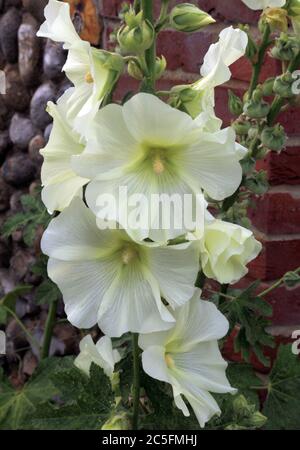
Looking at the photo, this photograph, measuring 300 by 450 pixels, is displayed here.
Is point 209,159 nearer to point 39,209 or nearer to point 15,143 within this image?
point 39,209

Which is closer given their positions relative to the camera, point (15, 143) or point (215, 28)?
point (215, 28)

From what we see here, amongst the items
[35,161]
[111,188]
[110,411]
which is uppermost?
[111,188]

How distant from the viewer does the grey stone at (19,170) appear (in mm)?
1501

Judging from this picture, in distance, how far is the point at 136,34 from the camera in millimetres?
487

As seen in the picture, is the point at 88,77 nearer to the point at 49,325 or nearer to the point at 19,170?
the point at 49,325

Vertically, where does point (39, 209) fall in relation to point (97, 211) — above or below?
below

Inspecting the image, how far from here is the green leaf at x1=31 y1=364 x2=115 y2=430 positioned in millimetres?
614

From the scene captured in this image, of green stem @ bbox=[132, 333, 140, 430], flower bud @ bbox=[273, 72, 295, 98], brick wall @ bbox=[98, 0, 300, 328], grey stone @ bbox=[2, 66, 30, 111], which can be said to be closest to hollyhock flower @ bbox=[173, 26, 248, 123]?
flower bud @ bbox=[273, 72, 295, 98]

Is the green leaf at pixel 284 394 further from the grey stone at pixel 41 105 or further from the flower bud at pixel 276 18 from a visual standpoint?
the grey stone at pixel 41 105

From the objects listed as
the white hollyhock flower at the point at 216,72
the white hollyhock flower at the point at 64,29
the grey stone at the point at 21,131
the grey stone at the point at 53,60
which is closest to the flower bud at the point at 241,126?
the white hollyhock flower at the point at 216,72

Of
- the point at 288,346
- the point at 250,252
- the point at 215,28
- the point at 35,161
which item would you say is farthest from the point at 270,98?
the point at 35,161

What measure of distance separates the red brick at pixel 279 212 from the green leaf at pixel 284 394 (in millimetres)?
223

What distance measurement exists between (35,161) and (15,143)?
8cm
